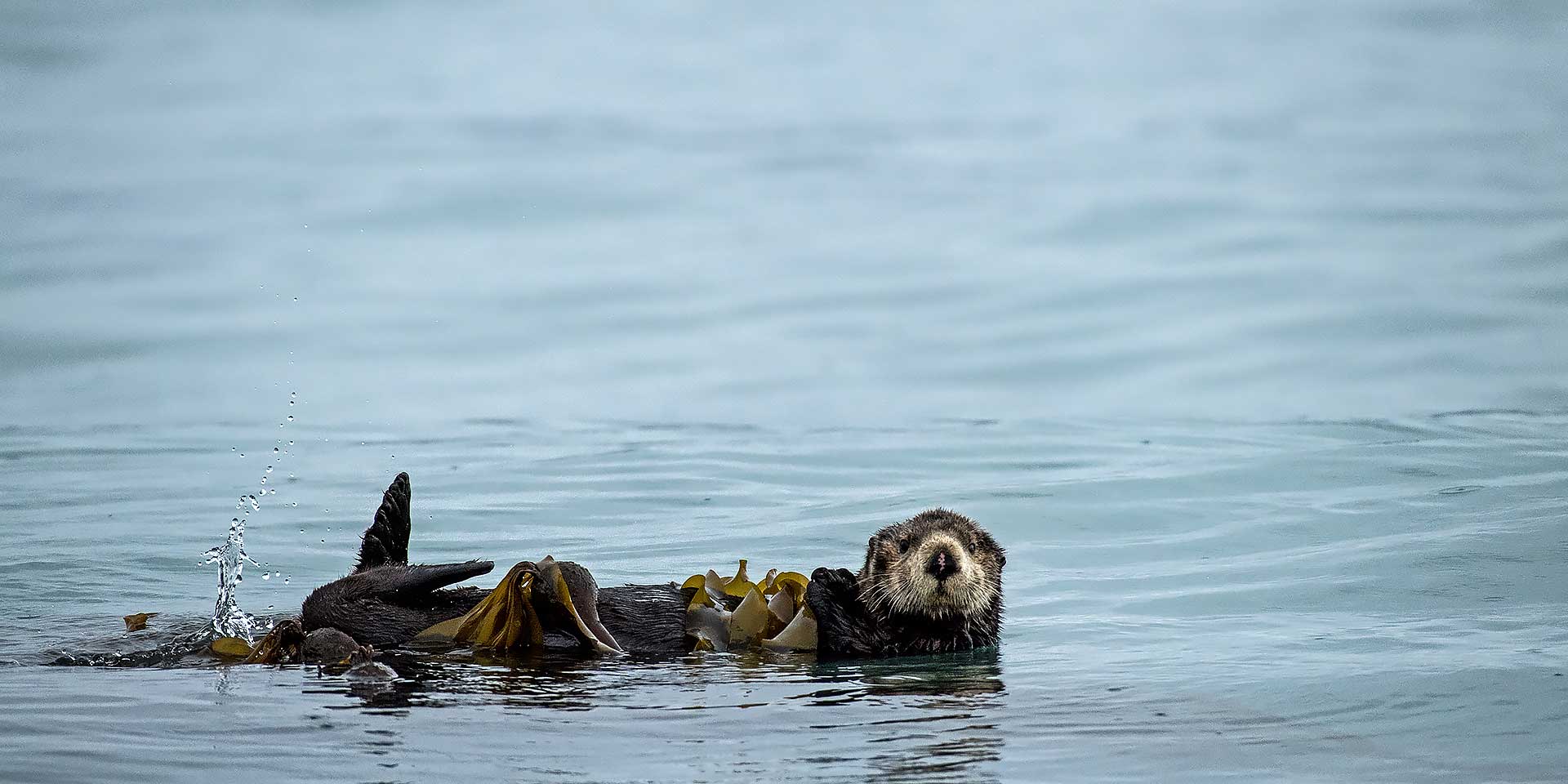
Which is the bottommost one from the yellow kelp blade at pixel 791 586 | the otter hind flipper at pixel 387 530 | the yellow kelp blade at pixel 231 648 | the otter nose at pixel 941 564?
the yellow kelp blade at pixel 231 648

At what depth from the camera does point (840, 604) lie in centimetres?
523

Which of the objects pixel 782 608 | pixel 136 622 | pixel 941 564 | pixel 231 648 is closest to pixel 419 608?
pixel 231 648

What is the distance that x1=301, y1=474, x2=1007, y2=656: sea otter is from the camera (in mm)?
5086

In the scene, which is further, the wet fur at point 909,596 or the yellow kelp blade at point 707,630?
the yellow kelp blade at point 707,630

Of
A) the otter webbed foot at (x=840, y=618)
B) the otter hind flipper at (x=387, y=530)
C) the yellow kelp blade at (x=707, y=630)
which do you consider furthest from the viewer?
the otter hind flipper at (x=387, y=530)

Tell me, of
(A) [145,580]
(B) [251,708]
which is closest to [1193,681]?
(B) [251,708]

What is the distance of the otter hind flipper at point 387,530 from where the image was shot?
5.50m

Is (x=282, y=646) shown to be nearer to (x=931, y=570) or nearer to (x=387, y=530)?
(x=387, y=530)

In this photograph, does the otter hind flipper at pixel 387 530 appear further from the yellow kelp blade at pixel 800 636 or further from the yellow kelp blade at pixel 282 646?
the yellow kelp blade at pixel 800 636

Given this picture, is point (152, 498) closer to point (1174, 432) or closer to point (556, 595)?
point (556, 595)

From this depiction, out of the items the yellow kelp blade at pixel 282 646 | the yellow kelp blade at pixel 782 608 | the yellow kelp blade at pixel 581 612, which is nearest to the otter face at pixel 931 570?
the yellow kelp blade at pixel 782 608

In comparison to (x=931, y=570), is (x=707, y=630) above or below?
below

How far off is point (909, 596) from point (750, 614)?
2.16 feet

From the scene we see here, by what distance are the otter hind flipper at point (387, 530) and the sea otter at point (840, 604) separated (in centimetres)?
16
